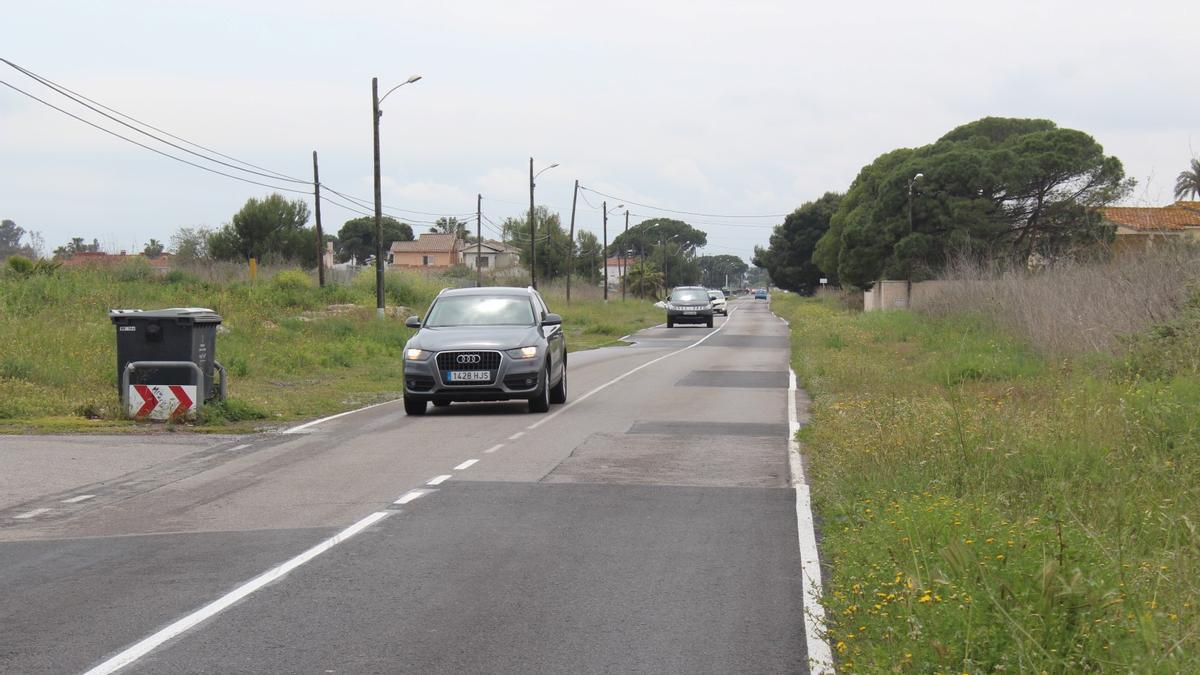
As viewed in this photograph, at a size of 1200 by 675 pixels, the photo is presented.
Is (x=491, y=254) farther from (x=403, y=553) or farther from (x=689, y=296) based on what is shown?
(x=403, y=553)

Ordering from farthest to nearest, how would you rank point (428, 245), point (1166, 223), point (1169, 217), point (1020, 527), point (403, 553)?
point (428, 245) → point (1169, 217) → point (1166, 223) → point (403, 553) → point (1020, 527)

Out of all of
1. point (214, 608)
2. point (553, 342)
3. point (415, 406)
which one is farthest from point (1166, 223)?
point (214, 608)

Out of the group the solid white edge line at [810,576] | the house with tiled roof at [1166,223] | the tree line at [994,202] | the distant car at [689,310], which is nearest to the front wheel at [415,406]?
the solid white edge line at [810,576]

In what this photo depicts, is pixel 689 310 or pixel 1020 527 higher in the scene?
pixel 689 310

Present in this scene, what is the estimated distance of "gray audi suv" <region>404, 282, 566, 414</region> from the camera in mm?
17219

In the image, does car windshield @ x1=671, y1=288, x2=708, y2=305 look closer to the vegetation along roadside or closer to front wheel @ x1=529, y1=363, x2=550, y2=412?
the vegetation along roadside

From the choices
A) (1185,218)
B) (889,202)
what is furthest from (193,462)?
(889,202)

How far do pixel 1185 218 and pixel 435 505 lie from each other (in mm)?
20021

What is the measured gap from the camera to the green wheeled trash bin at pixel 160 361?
51.9 ft

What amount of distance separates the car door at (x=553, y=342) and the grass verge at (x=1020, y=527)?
14.6ft

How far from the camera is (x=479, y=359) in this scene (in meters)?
17.2

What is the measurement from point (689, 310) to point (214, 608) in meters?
53.9

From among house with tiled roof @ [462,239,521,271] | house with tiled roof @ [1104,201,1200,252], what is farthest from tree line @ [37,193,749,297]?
house with tiled roof @ [1104,201,1200,252]

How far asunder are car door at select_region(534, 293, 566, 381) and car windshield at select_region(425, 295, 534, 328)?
32 cm
